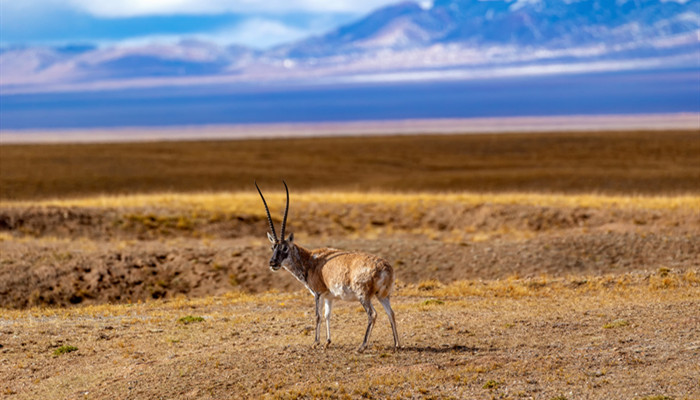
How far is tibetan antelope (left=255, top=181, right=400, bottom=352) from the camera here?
12.3 meters

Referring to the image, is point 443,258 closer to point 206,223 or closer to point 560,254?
point 560,254

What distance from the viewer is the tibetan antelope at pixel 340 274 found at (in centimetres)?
1230

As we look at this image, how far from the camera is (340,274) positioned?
496 inches

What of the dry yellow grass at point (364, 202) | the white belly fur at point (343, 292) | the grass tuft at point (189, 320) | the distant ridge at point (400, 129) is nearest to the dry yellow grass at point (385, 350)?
the grass tuft at point (189, 320)

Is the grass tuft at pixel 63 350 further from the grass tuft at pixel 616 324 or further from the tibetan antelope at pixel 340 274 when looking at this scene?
the grass tuft at pixel 616 324

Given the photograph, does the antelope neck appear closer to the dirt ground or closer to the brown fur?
the brown fur

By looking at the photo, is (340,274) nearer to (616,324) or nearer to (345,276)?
(345,276)

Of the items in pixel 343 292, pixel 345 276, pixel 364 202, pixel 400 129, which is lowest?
pixel 364 202

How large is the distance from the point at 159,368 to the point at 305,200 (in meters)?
22.2

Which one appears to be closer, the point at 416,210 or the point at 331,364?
the point at 331,364

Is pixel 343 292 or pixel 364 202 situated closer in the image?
pixel 343 292

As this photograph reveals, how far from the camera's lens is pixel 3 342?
49.1ft

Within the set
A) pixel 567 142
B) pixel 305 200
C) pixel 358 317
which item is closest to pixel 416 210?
pixel 305 200

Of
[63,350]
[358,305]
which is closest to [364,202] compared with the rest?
[358,305]
